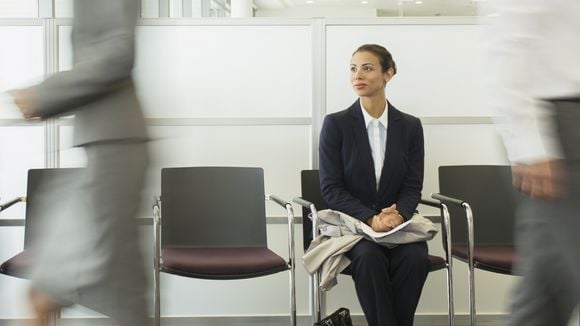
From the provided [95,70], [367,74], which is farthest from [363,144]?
[95,70]

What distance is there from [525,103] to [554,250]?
281mm

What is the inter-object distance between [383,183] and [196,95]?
112 centimetres

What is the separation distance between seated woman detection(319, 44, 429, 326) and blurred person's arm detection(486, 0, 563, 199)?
1605mm

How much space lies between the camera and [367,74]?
3162 mm

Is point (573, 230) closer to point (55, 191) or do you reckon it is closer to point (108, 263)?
point (108, 263)

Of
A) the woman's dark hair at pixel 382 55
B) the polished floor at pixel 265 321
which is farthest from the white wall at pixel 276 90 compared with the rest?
the woman's dark hair at pixel 382 55

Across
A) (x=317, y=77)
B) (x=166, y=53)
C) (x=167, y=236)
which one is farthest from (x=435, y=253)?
(x=166, y=53)

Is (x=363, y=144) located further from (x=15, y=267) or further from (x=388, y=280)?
(x=15, y=267)

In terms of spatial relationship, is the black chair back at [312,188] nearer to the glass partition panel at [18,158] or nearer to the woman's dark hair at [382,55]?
the woman's dark hair at [382,55]

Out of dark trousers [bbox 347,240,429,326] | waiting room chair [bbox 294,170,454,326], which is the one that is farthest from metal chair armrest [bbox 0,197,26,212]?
dark trousers [bbox 347,240,429,326]

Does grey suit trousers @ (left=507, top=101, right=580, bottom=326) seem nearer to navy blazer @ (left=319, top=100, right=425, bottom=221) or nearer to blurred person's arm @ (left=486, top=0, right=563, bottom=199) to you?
blurred person's arm @ (left=486, top=0, right=563, bottom=199)

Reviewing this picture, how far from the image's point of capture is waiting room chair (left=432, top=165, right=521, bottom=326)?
3.23 meters

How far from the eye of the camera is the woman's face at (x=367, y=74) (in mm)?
3158

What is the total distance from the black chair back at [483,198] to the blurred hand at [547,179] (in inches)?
79.0
